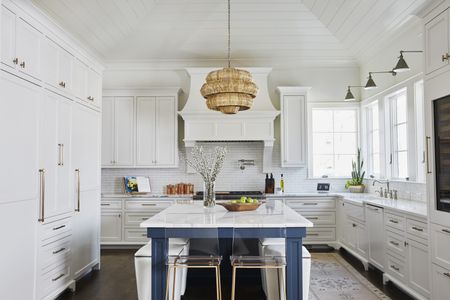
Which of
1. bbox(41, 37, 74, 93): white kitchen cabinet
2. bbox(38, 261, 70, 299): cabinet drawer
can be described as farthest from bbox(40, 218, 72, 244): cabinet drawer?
bbox(41, 37, 74, 93): white kitchen cabinet

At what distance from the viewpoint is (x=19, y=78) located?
9.98 feet

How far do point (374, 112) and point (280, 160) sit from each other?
5.94 feet

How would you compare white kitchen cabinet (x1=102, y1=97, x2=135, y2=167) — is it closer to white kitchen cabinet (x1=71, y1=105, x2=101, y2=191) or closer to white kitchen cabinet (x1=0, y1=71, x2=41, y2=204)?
white kitchen cabinet (x1=71, y1=105, x2=101, y2=191)

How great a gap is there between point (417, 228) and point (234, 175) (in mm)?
3483

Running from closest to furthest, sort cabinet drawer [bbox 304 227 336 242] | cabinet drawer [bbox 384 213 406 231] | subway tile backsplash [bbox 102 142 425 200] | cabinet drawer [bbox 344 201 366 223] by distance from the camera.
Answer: cabinet drawer [bbox 384 213 406 231]
cabinet drawer [bbox 344 201 366 223]
cabinet drawer [bbox 304 227 336 242]
subway tile backsplash [bbox 102 142 425 200]

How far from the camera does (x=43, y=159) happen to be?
342 centimetres

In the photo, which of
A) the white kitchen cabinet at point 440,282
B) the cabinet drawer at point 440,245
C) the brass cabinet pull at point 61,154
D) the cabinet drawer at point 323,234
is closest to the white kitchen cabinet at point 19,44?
the brass cabinet pull at point 61,154

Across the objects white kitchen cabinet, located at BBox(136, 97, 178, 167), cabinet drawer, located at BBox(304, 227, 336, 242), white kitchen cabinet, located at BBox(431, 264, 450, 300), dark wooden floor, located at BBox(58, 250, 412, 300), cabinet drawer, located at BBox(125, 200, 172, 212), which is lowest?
dark wooden floor, located at BBox(58, 250, 412, 300)

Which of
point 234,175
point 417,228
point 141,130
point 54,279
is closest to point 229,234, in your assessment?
point 417,228

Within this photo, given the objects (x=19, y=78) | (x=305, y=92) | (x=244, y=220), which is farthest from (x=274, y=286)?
(x=305, y=92)

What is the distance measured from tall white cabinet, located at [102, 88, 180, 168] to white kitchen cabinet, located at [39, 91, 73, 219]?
217 cm

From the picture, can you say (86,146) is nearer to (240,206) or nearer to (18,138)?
(18,138)

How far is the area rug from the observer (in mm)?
3713

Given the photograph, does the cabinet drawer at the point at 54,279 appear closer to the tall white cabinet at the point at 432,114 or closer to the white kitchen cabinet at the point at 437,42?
the tall white cabinet at the point at 432,114
